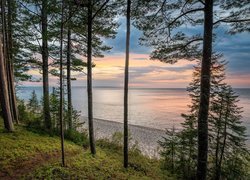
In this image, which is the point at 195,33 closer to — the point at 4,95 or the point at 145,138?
the point at 4,95

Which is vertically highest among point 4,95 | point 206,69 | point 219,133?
point 206,69

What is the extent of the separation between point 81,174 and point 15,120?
21.4ft

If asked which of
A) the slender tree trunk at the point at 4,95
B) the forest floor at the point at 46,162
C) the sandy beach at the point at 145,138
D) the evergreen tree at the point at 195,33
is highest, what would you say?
the evergreen tree at the point at 195,33

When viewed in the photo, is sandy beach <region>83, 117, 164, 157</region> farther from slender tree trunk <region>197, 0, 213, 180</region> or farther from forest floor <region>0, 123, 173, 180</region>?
slender tree trunk <region>197, 0, 213, 180</region>

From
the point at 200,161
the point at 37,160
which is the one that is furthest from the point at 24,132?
the point at 200,161

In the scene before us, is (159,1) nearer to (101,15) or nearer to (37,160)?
(101,15)

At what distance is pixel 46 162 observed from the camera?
300 inches

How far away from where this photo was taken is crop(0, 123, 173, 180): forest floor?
6.68 m

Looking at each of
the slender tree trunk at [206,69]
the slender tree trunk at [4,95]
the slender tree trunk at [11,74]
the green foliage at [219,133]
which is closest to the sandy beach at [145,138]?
the green foliage at [219,133]

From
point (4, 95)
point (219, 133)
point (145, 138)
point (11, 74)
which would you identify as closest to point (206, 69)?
point (219, 133)

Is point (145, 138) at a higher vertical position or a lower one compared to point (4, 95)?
lower

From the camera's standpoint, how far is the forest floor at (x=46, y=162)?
6.68 meters

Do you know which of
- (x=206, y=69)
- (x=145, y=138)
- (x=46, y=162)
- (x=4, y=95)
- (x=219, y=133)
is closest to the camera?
(x=206, y=69)

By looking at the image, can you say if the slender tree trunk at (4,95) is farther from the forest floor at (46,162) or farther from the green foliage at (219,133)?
the green foliage at (219,133)
